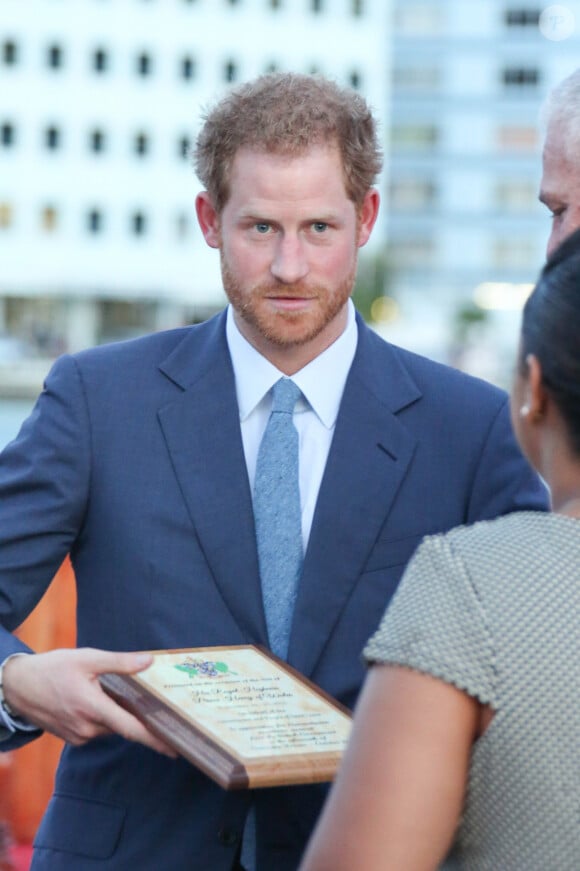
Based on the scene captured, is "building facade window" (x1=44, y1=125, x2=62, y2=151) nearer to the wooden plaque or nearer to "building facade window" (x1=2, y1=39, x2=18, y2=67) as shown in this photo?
"building facade window" (x1=2, y1=39, x2=18, y2=67)

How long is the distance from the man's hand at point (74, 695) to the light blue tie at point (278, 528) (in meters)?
0.43

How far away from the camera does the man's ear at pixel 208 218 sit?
2.65m

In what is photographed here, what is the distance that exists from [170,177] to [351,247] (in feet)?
179

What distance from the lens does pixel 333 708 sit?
1989 millimetres

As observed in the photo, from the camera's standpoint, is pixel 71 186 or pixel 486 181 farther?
pixel 486 181

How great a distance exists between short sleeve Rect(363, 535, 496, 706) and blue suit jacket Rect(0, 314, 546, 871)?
843 millimetres

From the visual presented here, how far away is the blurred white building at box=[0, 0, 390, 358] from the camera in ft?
181

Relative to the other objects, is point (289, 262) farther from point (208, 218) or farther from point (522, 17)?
point (522, 17)

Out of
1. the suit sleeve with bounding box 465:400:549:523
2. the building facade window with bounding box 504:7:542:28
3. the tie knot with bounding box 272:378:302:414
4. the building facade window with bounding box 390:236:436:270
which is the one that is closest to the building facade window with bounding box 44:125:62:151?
the building facade window with bounding box 390:236:436:270

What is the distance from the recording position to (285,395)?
254 centimetres

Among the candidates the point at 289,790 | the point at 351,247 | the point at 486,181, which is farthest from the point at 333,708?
the point at 486,181

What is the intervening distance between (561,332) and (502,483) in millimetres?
948

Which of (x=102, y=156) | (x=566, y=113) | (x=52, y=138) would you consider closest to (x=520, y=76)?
(x=102, y=156)

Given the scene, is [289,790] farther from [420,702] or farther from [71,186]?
[71,186]
